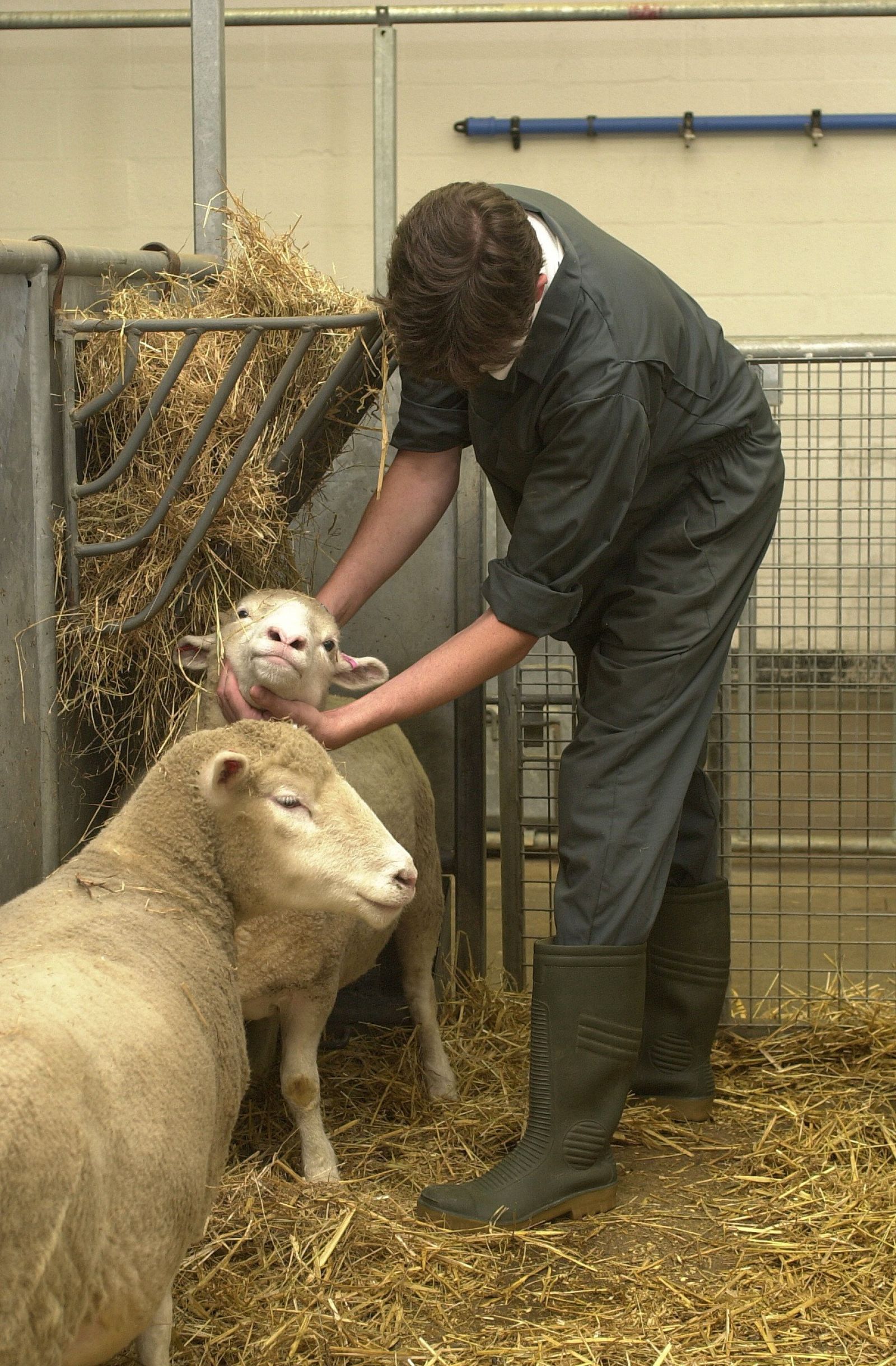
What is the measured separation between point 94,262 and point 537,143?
A: 3926 millimetres

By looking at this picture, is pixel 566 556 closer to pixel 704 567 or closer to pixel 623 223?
pixel 704 567

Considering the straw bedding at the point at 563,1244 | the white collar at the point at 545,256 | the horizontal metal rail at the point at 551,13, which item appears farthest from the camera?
the horizontal metal rail at the point at 551,13

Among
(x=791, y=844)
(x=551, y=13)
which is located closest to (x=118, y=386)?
(x=551, y=13)

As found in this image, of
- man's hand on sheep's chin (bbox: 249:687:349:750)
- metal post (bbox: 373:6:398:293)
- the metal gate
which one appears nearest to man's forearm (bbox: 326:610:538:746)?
man's hand on sheep's chin (bbox: 249:687:349:750)

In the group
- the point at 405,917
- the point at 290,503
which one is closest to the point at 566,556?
the point at 290,503

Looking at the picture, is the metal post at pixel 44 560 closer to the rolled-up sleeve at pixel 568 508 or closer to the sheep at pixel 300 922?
the sheep at pixel 300 922

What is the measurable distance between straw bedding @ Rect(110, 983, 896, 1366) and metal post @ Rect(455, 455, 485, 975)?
1.69 ft

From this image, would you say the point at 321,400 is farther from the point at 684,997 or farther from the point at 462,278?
the point at 684,997

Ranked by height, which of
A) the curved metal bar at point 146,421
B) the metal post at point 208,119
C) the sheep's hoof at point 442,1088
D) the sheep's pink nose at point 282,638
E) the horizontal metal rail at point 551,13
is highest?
the horizontal metal rail at point 551,13

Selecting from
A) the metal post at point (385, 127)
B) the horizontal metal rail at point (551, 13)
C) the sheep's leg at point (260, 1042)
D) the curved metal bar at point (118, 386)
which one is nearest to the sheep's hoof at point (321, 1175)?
the sheep's leg at point (260, 1042)

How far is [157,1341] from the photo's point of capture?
75.2 inches

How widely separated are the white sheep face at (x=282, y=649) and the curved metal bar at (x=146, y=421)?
346 mm

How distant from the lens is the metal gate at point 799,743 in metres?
3.49

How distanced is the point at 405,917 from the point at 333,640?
0.82m
